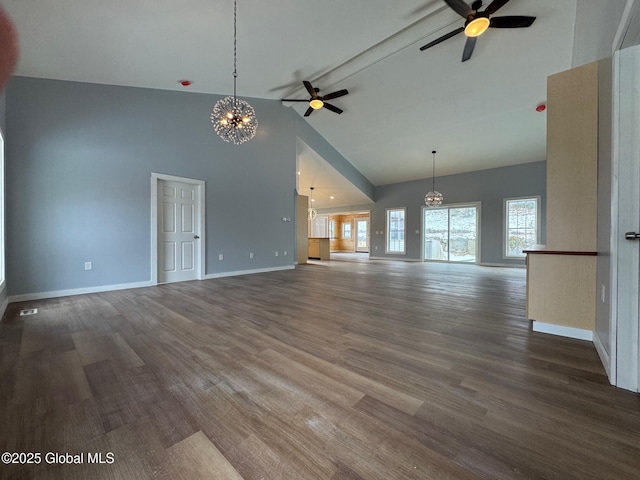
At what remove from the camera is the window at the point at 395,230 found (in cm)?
980

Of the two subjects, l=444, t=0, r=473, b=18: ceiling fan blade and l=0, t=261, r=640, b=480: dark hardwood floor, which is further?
l=444, t=0, r=473, b=18: ceiling fan blade

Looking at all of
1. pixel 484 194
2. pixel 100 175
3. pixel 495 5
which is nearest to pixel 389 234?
pixel 484 194

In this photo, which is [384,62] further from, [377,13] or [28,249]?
[28,249]

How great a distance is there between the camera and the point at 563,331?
225 cm

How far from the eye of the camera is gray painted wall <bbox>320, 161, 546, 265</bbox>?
289 inches

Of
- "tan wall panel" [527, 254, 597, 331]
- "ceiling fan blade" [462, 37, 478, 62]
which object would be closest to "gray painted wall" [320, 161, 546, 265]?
"ceiling fan blade" [462, 37, 478, 62]

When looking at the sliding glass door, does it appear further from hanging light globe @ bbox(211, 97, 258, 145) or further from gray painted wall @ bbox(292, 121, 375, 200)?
→ hanging light globe @ bbox(211, 97, 258, 145)

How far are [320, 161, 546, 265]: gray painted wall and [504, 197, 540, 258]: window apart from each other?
135 millimetres

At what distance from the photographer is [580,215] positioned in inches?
86.0

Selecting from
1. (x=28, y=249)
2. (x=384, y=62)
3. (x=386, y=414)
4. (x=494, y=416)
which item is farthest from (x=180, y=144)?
(x=494, y=416)

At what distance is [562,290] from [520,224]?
6.51 metres

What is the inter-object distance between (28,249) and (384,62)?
6.25 metres

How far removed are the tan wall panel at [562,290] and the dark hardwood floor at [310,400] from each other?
0.23 meters

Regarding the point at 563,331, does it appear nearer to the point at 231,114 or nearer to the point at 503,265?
the point at 231,114
